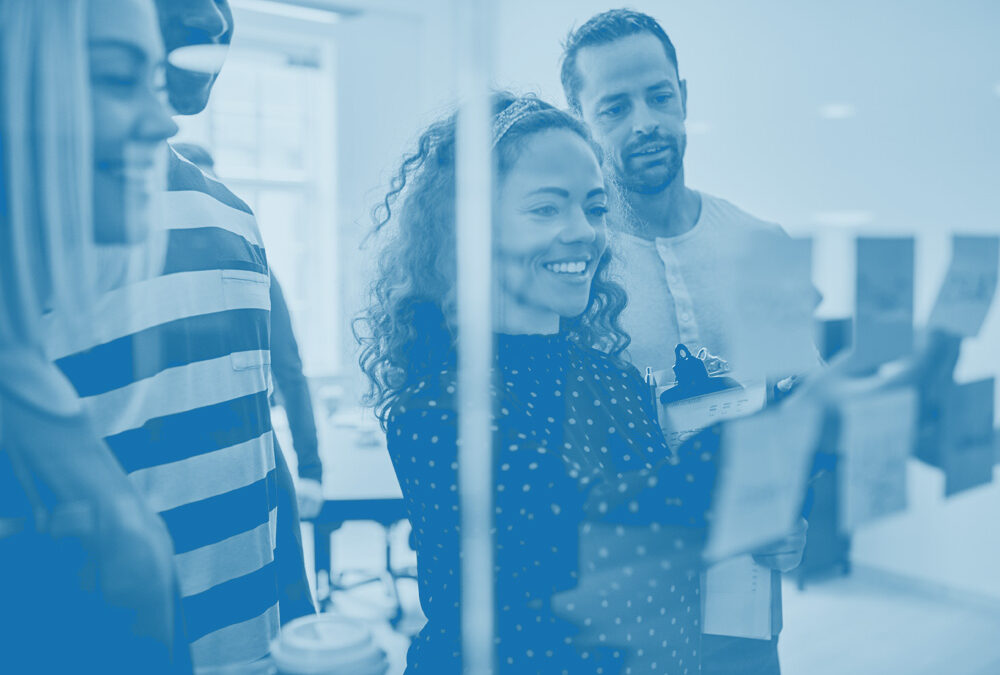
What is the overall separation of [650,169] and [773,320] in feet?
0.89

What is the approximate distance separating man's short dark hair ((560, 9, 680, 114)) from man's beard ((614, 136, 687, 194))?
92 millimetres

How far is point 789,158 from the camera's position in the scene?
48.2 inches

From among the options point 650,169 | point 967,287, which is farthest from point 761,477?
point 967,287

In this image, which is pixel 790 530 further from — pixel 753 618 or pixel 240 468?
pixel 240 468

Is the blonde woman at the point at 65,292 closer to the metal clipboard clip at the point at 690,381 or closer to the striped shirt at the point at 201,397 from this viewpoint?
the striped shirt at the point at 201,397

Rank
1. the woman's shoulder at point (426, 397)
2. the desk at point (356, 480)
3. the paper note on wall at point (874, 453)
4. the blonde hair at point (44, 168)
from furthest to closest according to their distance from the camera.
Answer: the desk at point (356, 480) < the paper note on wall at point (874, 453) < the woman's shoulder at point (426, 397) < the blonde hair at point (44, 168)

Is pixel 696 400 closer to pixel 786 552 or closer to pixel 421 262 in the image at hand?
pixel 786 552

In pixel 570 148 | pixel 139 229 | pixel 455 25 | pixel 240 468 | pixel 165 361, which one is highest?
pixel 455 25

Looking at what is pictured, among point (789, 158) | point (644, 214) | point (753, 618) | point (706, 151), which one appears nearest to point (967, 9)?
point (789, 158)

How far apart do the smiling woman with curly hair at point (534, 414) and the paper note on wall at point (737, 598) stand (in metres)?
0.06

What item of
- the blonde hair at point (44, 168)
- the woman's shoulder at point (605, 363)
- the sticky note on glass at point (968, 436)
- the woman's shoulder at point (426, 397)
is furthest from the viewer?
the sticky note on glass at point (968, 436)

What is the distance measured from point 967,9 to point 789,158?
0.43 meters

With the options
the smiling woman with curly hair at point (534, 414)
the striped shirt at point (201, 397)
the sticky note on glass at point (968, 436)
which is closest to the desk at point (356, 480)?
the smiling woman with curly hair at point (534, 414)

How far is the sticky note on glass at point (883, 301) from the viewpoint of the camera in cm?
119
